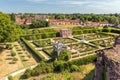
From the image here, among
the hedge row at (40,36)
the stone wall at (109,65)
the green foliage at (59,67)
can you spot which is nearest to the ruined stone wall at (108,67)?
the stone wall at (109,65)

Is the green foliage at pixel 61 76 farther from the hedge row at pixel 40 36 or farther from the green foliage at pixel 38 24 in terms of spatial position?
the green foliage at pixel 38 24

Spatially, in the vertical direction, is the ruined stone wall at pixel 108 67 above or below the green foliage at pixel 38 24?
above

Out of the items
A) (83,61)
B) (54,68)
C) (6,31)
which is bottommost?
(54,68)

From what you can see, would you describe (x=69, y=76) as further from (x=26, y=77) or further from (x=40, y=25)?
(x=40, y=25)

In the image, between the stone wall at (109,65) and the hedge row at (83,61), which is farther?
the hedge row at (83,61)

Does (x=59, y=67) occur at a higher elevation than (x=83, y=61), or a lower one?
lower

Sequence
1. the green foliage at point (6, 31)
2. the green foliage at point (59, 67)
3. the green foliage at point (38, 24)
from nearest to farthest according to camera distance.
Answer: the green foliage at point (59, 67)
the green foliage at point (6, 31)
the green foliage at point (38, 24)

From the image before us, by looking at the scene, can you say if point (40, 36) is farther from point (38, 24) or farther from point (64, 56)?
point (38, 24)

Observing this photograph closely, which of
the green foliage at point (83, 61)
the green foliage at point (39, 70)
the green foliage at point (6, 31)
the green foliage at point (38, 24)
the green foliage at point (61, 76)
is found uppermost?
the green foliage at point (6, 31)

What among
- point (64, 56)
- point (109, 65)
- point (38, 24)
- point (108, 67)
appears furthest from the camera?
point (38, 24)

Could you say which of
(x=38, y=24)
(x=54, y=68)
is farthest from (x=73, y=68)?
(x=38, y=24)

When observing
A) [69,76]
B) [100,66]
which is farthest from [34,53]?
[100,66]
